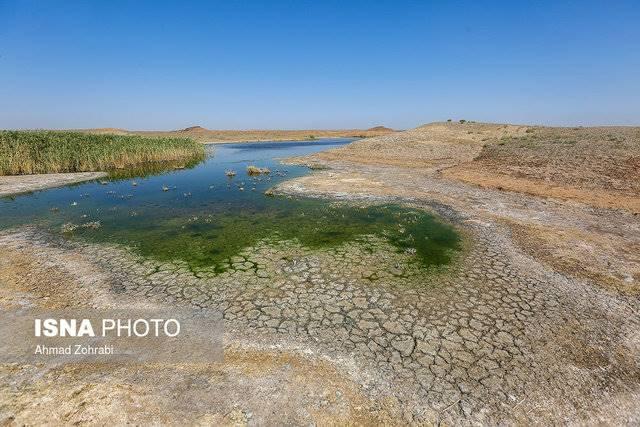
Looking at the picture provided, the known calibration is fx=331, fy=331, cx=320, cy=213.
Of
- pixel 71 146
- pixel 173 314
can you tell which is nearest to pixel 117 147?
pixel 71 146

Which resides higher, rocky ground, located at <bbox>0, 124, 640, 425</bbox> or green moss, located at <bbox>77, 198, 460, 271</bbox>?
green moss, located at <bbox>77, 198, 460, 271</bbox>

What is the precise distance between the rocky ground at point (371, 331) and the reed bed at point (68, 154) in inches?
745

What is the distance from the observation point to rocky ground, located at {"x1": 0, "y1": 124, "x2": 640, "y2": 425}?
17.4 feet

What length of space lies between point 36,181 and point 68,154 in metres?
6.67

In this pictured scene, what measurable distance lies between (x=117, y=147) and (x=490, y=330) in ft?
126

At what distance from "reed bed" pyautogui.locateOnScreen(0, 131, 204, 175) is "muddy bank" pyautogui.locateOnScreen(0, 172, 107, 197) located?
5.91 feet

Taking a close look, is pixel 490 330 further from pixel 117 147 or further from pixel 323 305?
pixel 117 147

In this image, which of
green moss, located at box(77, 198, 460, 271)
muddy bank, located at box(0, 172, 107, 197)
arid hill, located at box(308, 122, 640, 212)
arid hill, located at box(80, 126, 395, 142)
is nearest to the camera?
green moss, located at box(77, 198, 460, 271)

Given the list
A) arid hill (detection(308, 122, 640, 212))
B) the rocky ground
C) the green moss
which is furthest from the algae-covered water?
arid hill (detection(308, 122, 640, 212))

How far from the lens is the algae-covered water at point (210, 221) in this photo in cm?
1217

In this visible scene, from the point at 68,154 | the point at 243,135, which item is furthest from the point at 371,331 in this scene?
the point at 243,135

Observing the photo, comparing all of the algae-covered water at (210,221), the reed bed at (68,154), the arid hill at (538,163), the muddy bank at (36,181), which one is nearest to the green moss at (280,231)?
the algae-covered water at (210,221)

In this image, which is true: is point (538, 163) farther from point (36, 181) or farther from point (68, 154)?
point (68, 154)

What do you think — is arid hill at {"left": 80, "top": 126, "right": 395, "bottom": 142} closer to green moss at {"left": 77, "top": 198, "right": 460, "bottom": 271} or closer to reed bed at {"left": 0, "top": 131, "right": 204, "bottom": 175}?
reed bed at {"left": 0, "top": 131, "right": 204, "bottom": 175}
